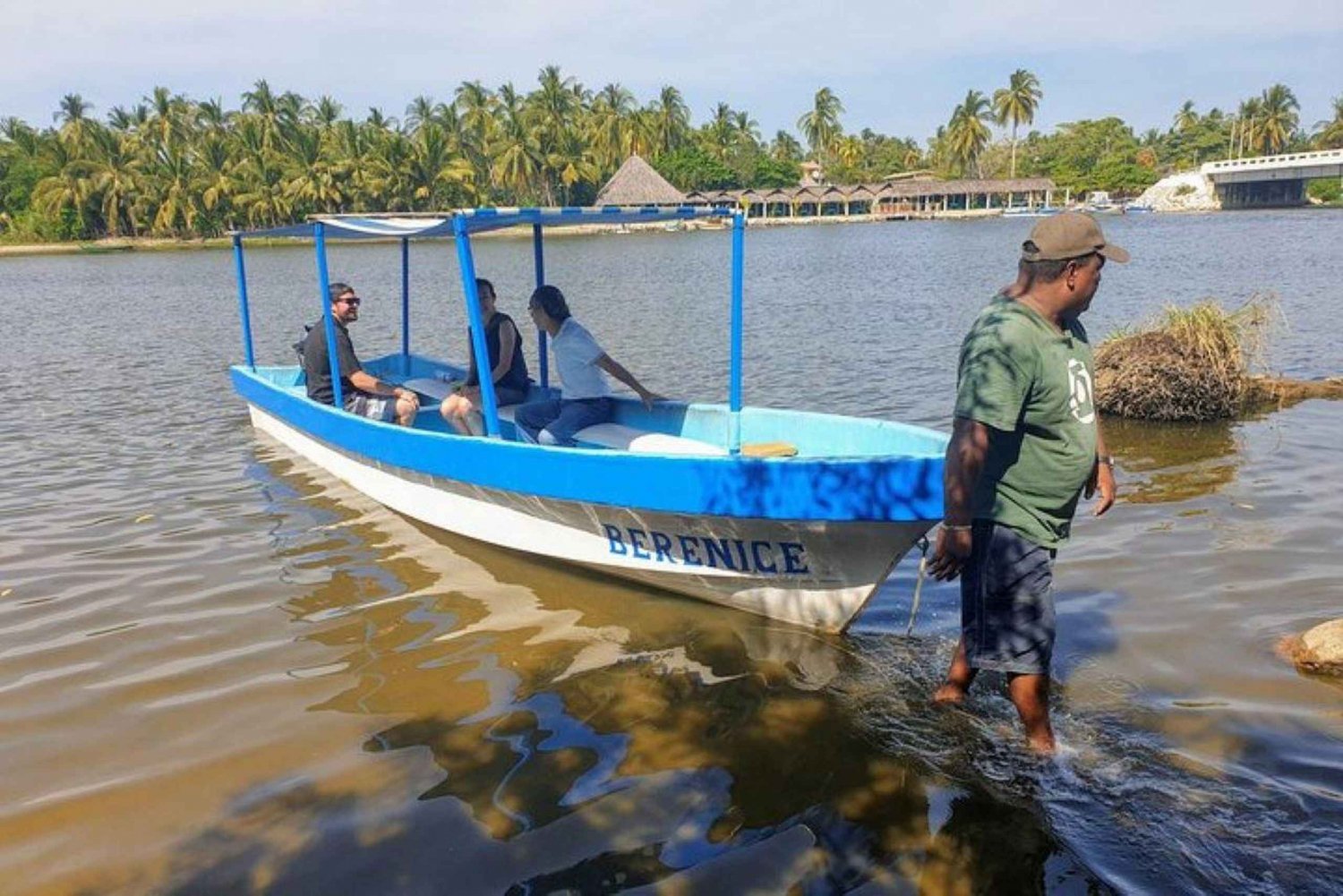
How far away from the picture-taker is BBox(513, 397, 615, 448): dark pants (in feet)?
23.3

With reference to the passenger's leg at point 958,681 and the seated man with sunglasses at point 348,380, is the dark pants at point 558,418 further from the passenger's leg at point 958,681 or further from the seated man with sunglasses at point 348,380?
the passenger's leg at point 958,681

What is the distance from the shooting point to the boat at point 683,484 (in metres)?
4.97

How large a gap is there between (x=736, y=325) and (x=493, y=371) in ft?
9.30

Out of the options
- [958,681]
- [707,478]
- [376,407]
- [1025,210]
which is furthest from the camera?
[1025,210]

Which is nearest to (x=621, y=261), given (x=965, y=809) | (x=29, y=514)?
(x=29, y=514)

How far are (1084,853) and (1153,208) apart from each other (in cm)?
9910

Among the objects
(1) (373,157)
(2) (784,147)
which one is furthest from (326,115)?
(2) (784,147)

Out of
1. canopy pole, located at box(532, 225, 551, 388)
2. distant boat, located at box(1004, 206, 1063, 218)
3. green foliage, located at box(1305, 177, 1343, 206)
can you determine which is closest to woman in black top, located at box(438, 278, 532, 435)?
canopy pole, located at box(532, 225, 551, 388)

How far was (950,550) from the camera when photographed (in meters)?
3.62

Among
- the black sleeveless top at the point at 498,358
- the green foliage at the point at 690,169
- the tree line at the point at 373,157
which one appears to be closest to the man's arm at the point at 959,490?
the black sleeveless top at the point at 498,358

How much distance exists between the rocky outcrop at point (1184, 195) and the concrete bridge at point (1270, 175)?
3.61 ft

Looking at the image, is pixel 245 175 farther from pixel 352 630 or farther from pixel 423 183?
pixel 352 630

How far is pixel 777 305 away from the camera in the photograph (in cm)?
2512

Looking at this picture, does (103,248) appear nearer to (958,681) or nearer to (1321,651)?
(958,681)
